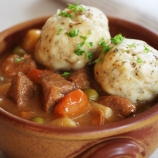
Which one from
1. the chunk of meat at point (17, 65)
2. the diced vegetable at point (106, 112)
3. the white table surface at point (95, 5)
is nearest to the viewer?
the diced vegetable at point (106, 112)

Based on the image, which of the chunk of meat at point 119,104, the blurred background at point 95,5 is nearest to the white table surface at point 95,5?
the blurred background at point 95,5

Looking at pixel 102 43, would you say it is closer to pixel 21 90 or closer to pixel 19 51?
pixel 21 90

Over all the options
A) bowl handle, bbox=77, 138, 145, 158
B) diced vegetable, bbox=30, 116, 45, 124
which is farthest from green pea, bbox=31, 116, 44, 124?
bowl handle, bbox=77, 138, 145, 158

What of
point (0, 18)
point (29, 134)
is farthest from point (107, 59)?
point (0, 18)

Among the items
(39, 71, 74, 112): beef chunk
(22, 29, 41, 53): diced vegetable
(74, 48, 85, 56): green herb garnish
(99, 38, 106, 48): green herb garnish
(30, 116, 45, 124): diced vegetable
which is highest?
(99, 38, 106, 48): green herb garnish

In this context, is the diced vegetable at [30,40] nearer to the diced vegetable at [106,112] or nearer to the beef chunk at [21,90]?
the beef chunk at [21,90]

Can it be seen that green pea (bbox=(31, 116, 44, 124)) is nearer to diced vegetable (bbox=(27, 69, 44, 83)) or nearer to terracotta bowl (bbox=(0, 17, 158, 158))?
terracotta bowl (bbox=(0, 17, 158, 158))
